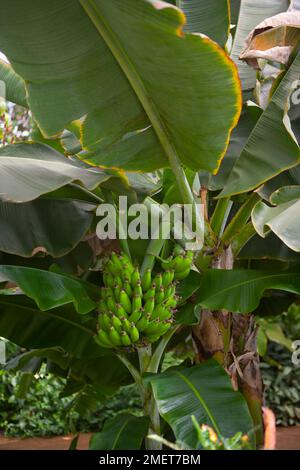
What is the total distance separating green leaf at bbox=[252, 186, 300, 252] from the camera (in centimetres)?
206

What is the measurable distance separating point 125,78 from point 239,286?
950mm

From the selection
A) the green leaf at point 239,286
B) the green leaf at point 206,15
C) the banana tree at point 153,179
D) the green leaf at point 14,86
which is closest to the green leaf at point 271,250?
the banana tree at point 153,179

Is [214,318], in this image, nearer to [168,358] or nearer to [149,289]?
[149,289]

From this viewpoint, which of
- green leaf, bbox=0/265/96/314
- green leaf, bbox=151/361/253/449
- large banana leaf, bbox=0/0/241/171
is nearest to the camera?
large banana leaf, bbox=0/0/241/171

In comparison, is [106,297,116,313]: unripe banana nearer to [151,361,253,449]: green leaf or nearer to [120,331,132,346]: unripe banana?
[120,331,132,346]: unripe banana

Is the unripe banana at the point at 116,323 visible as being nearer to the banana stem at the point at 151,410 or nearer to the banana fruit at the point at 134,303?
the banana fruit at the point at 134,303

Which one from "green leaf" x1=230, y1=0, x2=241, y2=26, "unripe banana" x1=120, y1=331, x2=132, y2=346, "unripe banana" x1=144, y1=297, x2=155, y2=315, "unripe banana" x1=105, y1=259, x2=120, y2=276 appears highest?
"green leaf" x1=230, y1=0, x2=241, y2=26

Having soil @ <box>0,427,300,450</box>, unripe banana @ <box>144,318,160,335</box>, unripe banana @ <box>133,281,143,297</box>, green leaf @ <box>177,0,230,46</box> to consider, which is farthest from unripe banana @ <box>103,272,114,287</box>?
soil @ <box>0,427,300,450</box>

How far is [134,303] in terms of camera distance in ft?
7.56

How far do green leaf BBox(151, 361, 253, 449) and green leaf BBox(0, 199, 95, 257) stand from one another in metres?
0.75

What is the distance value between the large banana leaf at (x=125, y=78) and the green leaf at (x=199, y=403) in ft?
2.64

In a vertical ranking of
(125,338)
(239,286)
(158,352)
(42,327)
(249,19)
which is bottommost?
(42,327)

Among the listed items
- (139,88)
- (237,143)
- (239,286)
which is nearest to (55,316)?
(239,286)

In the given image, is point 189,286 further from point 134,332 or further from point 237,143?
point 237,143
